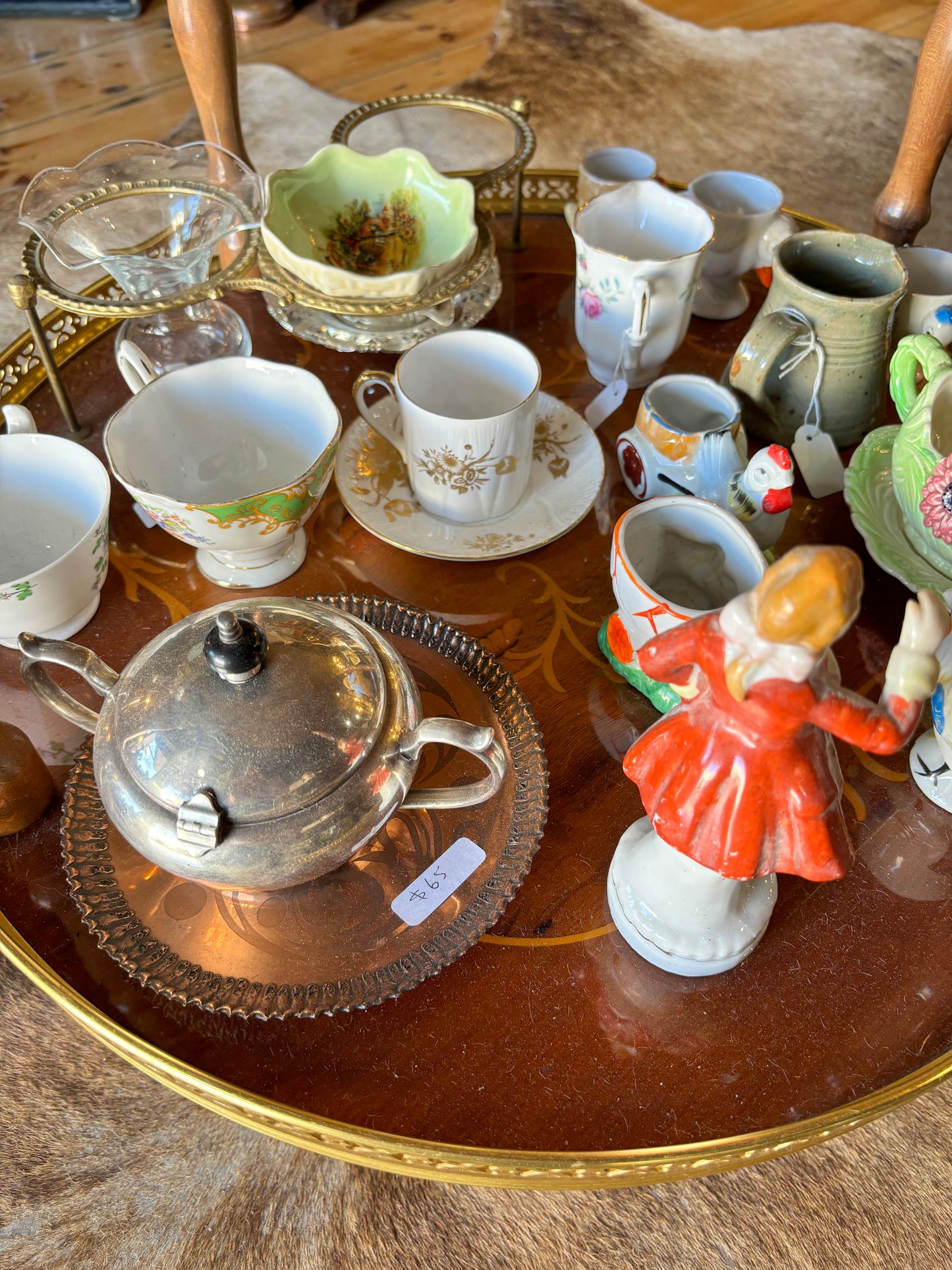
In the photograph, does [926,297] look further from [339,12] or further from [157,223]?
[339,12]

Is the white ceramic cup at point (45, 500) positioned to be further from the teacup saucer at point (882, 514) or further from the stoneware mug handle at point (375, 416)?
the teacup saucer at point (882, 514)

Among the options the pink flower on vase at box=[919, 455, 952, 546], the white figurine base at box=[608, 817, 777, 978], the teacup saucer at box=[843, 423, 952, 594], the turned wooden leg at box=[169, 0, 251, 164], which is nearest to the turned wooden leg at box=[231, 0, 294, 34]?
the turned wooden leg at box=[169, 0, 251, 164]

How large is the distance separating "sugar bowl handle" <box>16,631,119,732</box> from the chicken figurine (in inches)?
15.5

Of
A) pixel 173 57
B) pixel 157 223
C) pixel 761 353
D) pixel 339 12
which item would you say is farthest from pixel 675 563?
pixel 339 12

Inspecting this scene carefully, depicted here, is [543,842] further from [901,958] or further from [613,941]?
[901,958]

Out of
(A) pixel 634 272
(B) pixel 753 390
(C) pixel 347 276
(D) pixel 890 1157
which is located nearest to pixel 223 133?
(C) pixel 347 276

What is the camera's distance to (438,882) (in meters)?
0.56

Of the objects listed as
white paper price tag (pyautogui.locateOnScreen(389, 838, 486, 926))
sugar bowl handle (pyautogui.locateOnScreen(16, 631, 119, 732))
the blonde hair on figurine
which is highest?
the blonde hair on figurine

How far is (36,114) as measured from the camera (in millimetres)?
1948

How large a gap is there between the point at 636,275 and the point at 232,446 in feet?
1.09

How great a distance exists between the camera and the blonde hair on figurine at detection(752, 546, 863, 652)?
0.33 m

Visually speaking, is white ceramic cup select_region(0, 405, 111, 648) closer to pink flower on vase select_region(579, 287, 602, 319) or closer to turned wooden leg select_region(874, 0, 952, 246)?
pink flower on vase select_region(579, 287, 602, 319)

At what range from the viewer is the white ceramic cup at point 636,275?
0.74 metres

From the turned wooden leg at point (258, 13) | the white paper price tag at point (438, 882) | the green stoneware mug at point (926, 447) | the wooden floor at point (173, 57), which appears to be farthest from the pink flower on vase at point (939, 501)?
the turned wooden leg at point (258, 13)
